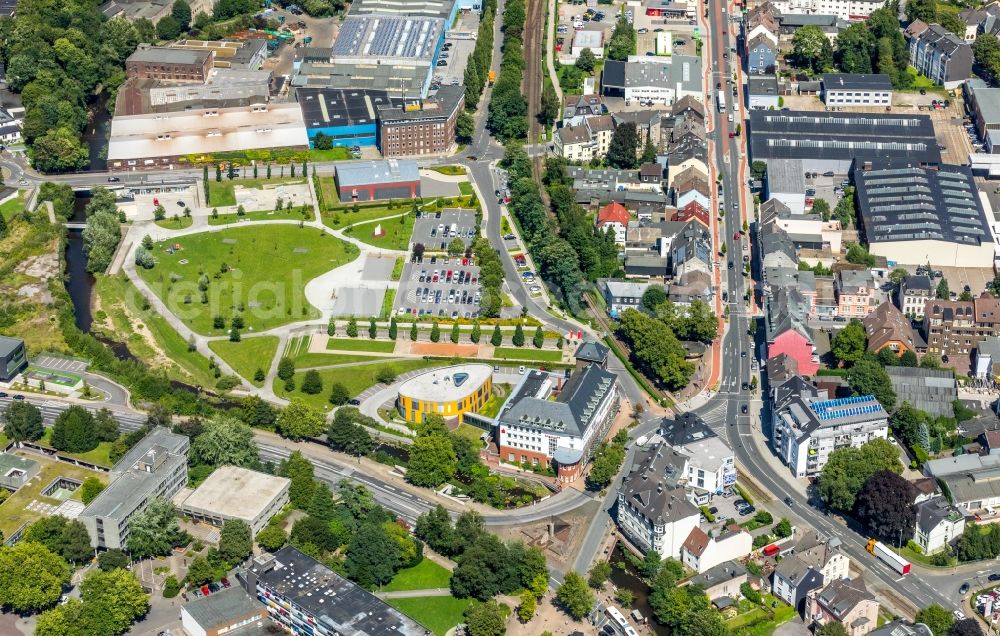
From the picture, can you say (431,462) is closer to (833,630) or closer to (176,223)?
(833,630)

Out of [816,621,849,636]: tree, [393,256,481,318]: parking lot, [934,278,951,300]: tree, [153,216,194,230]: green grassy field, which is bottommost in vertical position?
[153,216,194,230]: green grassy field

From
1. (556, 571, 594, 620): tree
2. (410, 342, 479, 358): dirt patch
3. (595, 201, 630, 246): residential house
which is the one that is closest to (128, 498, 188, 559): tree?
(556, 571, 594, 620): tree

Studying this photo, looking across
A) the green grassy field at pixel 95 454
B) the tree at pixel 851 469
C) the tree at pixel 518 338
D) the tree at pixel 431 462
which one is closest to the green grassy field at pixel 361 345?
the tree at pixel 518 338

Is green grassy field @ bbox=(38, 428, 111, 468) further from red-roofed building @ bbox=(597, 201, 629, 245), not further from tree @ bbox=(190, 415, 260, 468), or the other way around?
red-roofed building @ bbox=(597, 201, 629, 245)

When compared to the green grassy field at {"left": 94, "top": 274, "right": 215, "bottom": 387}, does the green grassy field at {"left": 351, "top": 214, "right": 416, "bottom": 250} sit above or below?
above

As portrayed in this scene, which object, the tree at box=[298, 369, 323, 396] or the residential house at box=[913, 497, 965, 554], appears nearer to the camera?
the residential house at box=[913, 497, 965, 554]

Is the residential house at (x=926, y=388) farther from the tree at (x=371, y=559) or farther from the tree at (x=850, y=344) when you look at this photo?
the tree at (x=371, y=559)
